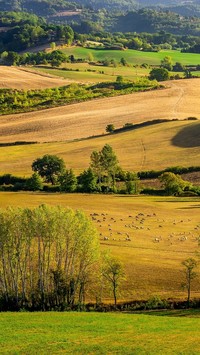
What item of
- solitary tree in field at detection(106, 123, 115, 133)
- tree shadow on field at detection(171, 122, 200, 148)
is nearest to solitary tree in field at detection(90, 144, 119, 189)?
tree shadow on field at detection(171, 122, 200, 148)

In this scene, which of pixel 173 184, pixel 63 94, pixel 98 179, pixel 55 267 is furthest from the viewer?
pixel 63 94

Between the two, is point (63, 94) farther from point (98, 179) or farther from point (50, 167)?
point (98, 179)

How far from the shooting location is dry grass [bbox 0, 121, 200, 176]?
102 metres

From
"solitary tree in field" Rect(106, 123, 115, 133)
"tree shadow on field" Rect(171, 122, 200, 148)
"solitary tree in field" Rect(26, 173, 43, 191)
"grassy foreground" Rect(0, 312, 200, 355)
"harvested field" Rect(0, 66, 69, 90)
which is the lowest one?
"grassy foreground" Rect(0, 312, 200, 355)

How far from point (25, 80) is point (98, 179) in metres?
102

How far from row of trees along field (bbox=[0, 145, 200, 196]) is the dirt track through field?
33.8m

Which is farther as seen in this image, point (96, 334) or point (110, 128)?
point (110, 128)

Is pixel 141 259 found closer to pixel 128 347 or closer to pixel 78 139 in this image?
pixel 128 347

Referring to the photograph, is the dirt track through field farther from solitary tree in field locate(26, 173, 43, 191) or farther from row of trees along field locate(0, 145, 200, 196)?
solitary tree in field locate(26, 173, 43, 191)

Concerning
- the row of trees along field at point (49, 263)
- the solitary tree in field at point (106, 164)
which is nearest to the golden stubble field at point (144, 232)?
the row of trees along field at point (49, 263)

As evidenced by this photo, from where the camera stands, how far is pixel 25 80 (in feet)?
611

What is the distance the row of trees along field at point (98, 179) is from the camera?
85.2 meters

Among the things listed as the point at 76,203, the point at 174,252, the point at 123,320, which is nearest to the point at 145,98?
the point at 76,203

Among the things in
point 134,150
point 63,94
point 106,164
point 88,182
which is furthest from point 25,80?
point 88,182
